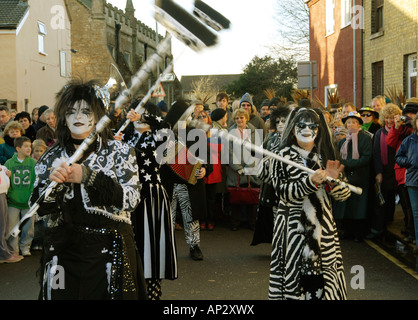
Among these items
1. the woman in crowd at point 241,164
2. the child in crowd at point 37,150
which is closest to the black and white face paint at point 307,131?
the woman in crowd at point 241,164

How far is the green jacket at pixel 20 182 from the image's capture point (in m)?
9.12

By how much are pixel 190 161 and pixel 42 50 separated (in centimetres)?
2306

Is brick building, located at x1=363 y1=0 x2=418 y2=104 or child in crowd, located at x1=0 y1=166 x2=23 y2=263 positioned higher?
brick building, located at x1=363 y1=0 x2=418 y2=104

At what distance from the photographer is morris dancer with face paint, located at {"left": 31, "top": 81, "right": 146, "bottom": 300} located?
3834 mm

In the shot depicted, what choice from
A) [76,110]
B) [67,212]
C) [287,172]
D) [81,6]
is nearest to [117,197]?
[67,212]

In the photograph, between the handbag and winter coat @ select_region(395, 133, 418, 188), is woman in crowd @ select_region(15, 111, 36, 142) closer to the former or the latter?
the handbag

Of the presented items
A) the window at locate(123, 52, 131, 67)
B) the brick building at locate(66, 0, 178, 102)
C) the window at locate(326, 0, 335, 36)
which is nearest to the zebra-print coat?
the window at locate(326, 0, 335, 36)

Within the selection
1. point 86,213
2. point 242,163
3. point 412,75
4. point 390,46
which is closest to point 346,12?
point 390,46

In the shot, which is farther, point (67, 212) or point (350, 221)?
point (350, 221)

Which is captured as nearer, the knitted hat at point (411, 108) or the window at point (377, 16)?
the knitted hat at point (411, 108)

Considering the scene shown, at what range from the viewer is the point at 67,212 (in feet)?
12.6

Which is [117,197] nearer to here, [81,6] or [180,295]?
[180,295]

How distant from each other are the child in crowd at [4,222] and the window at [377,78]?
1525 cm

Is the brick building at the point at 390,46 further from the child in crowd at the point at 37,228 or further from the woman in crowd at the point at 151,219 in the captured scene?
the woman in crowd at the point at 151,219
